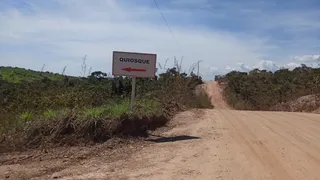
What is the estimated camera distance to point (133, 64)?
37.7 ft

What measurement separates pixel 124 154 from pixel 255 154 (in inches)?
109

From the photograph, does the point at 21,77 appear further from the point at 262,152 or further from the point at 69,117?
the point at 262,152

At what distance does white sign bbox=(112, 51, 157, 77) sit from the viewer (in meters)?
11.3

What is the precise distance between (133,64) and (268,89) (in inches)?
1138

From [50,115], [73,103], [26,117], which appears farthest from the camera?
[73,103]

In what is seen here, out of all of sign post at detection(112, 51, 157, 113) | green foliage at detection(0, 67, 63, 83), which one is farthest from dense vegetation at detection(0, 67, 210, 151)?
green foliage at detection(0, 67, 63, 83)

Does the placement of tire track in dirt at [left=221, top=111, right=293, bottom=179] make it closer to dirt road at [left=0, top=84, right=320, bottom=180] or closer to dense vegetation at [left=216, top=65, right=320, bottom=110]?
dirt road at [left=0, top=84, right=320, bottom=180]

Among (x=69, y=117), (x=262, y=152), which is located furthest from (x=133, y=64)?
(x=262, y=152)

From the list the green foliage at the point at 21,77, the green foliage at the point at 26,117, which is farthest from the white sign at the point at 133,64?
the green foliage at the point at 21,77

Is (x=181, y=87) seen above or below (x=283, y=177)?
above

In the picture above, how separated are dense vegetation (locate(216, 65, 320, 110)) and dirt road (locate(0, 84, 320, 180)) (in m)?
14.7

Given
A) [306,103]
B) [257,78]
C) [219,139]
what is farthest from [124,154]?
[257,78]

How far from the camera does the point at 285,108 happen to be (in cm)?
2697

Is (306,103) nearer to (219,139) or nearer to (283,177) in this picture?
(219,139)
